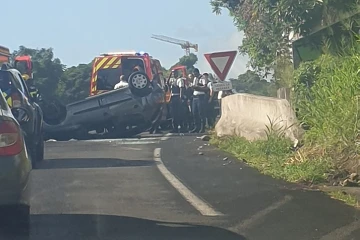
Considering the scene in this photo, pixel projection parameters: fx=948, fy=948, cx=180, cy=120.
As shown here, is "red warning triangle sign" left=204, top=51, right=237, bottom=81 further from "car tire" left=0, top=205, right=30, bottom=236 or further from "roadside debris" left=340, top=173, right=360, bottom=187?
"car tire" left=0, top=205, right=30, bottom=236

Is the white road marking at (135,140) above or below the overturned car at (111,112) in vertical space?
below

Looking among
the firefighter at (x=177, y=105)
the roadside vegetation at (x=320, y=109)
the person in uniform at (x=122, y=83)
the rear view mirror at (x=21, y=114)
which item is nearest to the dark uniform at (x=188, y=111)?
the firefighter at (x=177, y=105)

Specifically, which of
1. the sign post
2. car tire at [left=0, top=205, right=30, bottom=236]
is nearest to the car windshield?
the sign post

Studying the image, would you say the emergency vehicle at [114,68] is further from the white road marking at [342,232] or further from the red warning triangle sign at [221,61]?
the white road marking at [342,232]

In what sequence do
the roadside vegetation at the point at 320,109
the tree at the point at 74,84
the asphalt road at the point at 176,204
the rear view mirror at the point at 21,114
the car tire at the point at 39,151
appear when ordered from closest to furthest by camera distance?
the asphalt road at the point at 176,204, the roadside vegetation at the point at 320,109, the rear view mirror at the point at 21,114, the car tire at the point at 39,151, the tree at the point at 74,84

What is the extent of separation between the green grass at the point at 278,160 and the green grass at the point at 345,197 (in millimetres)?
1054

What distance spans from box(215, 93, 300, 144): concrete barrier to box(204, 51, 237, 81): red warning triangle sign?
5.07ft

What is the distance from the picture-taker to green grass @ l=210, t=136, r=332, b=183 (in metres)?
12.4

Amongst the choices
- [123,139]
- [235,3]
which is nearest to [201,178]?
[123,139]

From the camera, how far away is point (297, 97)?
15.5m

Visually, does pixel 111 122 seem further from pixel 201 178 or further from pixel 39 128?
pixel 201 178

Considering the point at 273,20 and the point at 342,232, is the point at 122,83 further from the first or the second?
the point at 342,232

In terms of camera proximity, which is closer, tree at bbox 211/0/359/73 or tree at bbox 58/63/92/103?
tree at bbox 211/0/359/73

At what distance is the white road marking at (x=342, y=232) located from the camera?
836 centimetres
